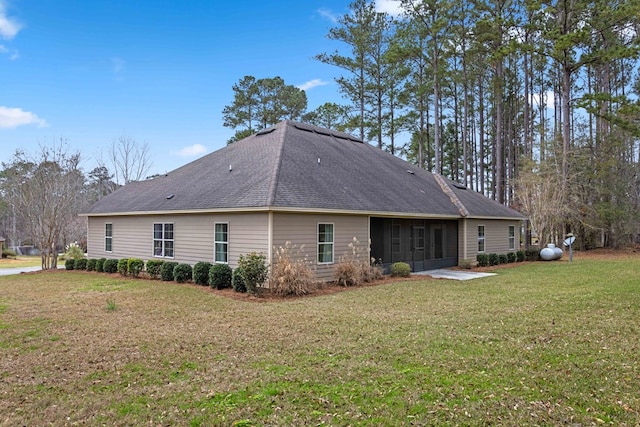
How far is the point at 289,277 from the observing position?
10.1m

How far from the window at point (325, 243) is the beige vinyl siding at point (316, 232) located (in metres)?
0.11

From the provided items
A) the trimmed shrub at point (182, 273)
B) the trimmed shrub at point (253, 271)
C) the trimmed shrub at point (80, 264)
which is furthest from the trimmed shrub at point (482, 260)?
the trimmed shrub at point (80, 264)

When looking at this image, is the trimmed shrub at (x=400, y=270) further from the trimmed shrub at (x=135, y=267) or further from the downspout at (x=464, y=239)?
the trimmed shrub at (x=135, y=267)

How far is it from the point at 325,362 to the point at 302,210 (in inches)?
261

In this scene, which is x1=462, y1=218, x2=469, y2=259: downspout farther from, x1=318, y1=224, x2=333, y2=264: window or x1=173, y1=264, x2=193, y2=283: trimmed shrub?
x1=173, y1=264, x2=193, y2=283: trimmed shrub

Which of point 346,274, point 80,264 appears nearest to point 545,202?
point 346,274

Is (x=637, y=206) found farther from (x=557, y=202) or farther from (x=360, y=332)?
(x=360, y=332)

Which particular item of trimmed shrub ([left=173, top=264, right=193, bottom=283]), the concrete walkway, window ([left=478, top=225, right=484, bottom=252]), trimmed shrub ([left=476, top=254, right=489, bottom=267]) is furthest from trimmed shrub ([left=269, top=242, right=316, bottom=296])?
window ([left=478, top=225, right=484, bottom=252])

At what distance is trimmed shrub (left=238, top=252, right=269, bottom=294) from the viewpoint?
33.4 feet

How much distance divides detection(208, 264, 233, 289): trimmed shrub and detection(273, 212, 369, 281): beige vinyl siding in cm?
156

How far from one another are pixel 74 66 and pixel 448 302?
18107 millimetres

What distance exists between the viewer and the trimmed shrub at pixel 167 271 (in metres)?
13.0

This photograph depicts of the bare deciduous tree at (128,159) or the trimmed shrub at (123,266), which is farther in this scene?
the bare deciduous tree at (128,159)

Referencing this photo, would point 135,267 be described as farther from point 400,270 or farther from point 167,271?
point 400,270
